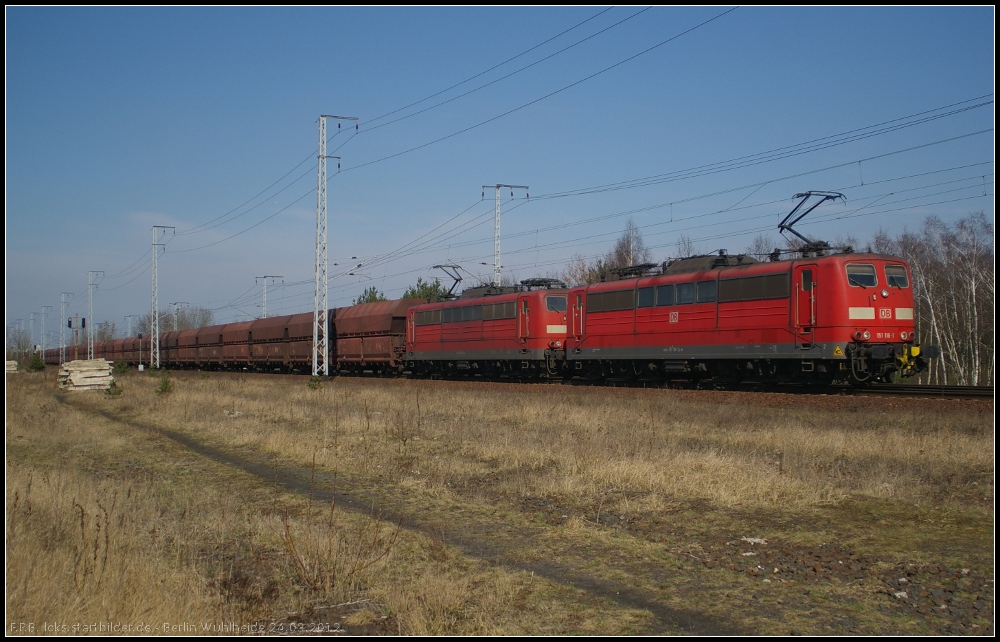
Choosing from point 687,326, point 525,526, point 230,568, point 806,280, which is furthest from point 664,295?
point 230,568

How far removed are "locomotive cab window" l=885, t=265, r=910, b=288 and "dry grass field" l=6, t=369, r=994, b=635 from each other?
15.1 feet

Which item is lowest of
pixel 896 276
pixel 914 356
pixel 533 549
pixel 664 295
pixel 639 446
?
pixel 533 549

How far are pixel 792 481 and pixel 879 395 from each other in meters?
10.3

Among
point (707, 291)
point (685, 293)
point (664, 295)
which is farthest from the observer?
point (664, 295)

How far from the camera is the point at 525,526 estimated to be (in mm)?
9094

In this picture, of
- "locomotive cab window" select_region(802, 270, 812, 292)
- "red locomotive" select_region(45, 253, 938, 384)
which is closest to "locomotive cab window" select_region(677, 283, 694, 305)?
"red locomotive" select_region(45, 253, 938, 384)

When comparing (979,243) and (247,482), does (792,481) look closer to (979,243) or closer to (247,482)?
(247,482)

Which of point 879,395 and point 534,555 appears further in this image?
point 879,395

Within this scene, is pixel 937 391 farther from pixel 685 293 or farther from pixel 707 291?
pixel 685 293

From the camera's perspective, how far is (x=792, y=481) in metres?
10.5

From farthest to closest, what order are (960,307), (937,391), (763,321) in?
1. (960,307)
2. (763,321)
3. (937,391)

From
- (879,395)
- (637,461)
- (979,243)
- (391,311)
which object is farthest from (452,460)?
(979,243)

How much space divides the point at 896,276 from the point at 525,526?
53.1 ft

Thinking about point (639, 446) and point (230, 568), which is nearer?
point (230, 568)
